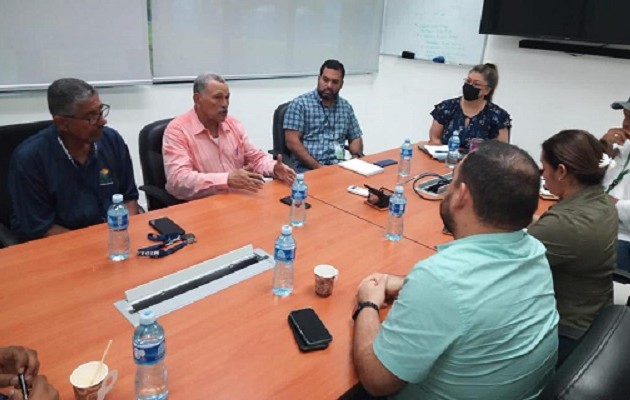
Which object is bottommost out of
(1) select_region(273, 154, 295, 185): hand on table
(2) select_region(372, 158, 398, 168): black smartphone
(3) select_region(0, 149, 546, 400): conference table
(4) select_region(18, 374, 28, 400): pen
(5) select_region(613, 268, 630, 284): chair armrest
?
(5) select_region(613, 268, 630, 284): chair armrest

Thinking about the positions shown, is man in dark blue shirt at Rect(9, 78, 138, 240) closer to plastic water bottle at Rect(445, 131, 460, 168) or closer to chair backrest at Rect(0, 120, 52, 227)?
chair backrest at Rect(0, 120, 52, 227)

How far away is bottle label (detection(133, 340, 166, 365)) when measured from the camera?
103cm

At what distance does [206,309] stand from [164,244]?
442 millimetres

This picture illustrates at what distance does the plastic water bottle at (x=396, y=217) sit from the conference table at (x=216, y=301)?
4cm

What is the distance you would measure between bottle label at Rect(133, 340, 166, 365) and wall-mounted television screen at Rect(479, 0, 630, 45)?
3.99 meters

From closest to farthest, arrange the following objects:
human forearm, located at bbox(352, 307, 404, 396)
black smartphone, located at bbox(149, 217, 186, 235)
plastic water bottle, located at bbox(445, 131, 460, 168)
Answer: human forearm, located at bbox(352, 307, 404, 396) < black smartphone, located at bbox(149, 217, 186, 235) < plastic water bottle, located at bbox(445, 131, 460, 168)

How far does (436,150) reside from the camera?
330 cm

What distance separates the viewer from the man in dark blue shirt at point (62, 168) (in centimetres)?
196

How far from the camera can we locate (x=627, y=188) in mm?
2725

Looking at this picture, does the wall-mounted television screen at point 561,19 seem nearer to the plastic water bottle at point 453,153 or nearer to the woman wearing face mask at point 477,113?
the woman wearing face mask at point 477,113

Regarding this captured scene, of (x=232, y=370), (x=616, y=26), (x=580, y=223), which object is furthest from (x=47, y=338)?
(x=616, y=26)

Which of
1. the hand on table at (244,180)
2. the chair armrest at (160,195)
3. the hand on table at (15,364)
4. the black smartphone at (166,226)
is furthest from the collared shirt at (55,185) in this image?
the hand on table at (15,364)

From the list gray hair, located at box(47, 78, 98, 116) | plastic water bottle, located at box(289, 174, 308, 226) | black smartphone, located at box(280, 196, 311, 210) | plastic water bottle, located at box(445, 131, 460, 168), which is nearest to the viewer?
gray hair, located at box(47, 78, 98, 116)

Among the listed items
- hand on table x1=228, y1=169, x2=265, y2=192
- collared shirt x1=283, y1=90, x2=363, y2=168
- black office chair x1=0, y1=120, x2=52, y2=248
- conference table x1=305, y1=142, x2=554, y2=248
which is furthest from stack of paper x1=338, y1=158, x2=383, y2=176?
black office chair x1=0, y1=120, x2=52, y2=248
